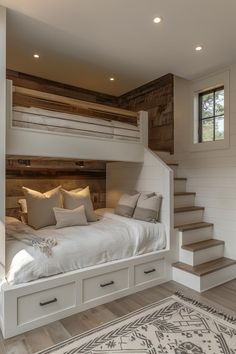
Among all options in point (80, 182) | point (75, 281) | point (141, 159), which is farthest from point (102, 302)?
point (80, 182)

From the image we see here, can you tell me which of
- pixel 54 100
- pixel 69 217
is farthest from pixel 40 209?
pixel 54 100

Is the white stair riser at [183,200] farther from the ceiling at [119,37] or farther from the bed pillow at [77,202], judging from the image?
the ceiling at [119,37]

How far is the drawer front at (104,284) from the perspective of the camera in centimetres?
236

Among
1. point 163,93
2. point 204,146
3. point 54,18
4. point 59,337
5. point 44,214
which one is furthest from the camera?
point 163,93

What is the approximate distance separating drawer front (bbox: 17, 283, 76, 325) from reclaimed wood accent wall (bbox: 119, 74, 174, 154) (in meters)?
2.68

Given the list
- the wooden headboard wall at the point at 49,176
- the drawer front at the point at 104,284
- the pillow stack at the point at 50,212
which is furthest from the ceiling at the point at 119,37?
the drawer front at the point at 104,284

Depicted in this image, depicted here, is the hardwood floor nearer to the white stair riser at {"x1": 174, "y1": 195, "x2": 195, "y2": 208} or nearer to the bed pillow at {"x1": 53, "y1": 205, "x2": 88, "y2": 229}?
the bed pillow at {"x1": 53, "y1": 205, "x2": 88, "y2": 229}

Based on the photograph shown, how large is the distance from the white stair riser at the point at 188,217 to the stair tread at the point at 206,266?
592mm

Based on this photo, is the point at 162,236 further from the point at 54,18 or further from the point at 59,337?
the point at 54,18

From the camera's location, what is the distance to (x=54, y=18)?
2.38m

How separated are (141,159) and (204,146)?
1.04 m

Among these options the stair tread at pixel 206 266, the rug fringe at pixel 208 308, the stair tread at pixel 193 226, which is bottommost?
the rug fringe at pixel 208 308

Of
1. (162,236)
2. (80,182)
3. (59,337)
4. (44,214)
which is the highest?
(80,182)

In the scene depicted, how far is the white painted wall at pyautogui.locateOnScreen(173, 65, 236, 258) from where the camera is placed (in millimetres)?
3328
